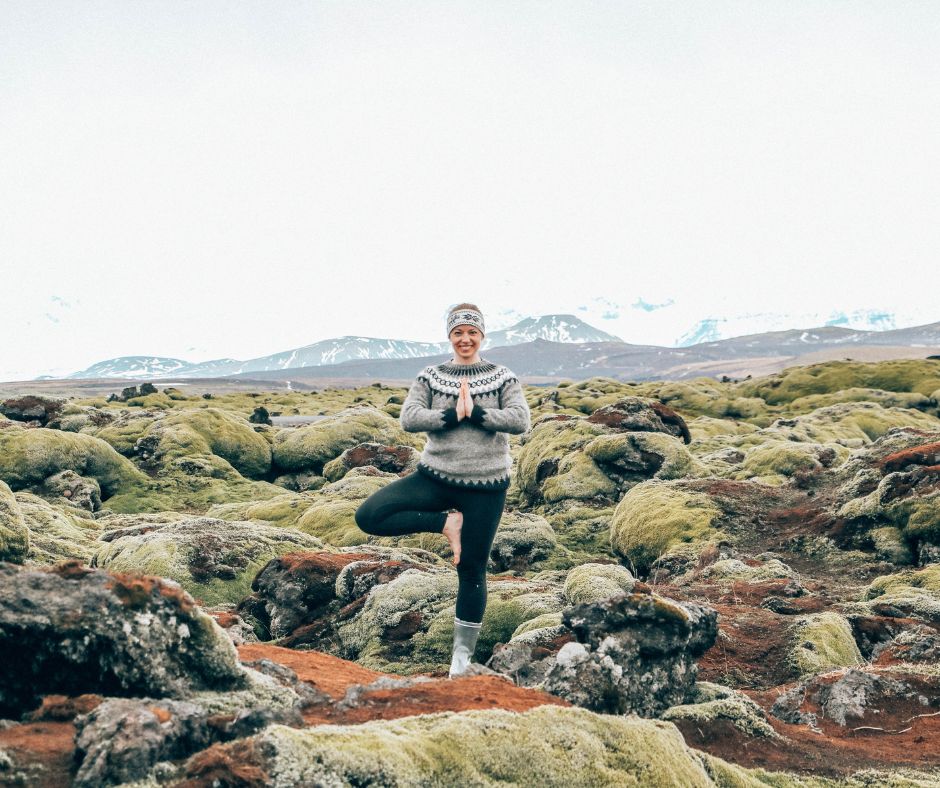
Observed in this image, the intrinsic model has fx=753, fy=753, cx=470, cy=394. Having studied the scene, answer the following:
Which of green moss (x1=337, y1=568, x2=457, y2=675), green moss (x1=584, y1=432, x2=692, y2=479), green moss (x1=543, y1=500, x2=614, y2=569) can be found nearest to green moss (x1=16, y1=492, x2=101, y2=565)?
green moss (x1=337, y1=568, x2=457, y2=675)

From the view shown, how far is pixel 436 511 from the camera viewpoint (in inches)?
376

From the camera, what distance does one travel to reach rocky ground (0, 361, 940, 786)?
227 inches

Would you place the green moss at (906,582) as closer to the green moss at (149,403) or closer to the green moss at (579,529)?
the green moss at (579,529)

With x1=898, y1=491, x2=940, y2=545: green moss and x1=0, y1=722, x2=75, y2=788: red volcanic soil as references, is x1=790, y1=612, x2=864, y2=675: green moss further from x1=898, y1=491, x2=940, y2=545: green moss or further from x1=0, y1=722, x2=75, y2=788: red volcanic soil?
x1=0, y1=722, x2=75, y2=788: red volcanic soil

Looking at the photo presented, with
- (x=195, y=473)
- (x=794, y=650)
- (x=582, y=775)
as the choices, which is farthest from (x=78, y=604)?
(x=195, y=473)

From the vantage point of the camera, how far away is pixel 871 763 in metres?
7.70

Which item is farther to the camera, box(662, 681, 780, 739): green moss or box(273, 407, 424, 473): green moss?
box(273, 407, 424, 473): green moss

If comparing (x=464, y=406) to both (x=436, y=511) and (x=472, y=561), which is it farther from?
(x=472, y=561)

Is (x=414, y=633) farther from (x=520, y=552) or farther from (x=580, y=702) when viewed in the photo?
(x=520, y=552)

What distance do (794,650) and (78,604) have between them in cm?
1083

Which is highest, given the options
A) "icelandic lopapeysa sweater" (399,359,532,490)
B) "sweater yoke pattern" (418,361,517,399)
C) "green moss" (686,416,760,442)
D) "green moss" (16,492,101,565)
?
"sweater yoke pattern" (418,361,517,399)

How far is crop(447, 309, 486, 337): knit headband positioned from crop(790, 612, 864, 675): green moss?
7.59m

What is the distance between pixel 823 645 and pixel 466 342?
799 cm

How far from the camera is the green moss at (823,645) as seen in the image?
11.9m
